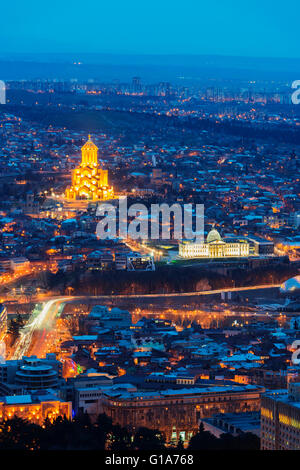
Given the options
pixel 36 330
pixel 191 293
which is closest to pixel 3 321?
pixel 36 330

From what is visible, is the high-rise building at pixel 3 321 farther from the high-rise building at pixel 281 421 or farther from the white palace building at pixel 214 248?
the white palace building at pixel 214 248

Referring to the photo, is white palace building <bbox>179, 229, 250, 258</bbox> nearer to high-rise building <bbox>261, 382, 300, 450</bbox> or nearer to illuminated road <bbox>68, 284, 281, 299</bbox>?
illuminated road <bbox>68, 284, 281, 299</bbox>

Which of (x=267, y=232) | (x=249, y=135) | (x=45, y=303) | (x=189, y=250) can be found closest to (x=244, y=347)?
(x=45, y=303)

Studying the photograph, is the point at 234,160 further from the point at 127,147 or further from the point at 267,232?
the point at 267,232

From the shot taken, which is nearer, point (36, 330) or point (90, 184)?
point (36, 330)

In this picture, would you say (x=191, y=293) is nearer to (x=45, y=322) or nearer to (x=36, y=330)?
(x=45, y=322)

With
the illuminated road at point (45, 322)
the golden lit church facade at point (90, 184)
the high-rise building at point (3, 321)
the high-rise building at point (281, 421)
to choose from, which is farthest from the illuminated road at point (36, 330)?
the golden lit church facade at point (90, 184)
